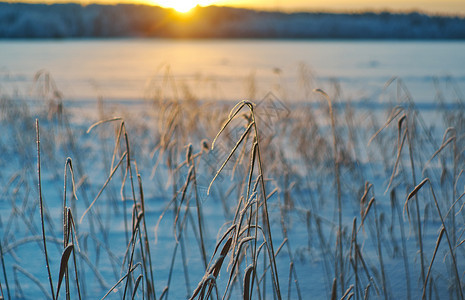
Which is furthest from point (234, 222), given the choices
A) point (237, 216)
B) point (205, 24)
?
point (205, 24)

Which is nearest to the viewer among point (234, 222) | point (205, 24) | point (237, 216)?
point (234, 222)

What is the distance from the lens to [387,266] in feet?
6.00

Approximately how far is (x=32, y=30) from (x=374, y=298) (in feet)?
112

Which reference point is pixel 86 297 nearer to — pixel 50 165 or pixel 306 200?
pixel 306 200

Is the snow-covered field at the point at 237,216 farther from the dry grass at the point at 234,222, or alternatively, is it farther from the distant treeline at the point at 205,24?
the distant treeline at the point at 205,24

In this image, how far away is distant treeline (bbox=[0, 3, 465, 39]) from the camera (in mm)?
31625

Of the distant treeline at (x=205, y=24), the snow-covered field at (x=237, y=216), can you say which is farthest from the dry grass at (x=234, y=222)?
the distant treeline at (x=205, y=24)

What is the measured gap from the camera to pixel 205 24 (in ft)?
119

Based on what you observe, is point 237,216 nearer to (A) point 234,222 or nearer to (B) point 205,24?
(A) point 234,222

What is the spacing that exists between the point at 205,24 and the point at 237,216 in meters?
36.3

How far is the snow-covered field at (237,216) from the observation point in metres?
1.13

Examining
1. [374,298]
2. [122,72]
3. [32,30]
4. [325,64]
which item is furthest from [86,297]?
[32,30]

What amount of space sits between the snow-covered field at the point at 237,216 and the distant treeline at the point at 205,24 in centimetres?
3122

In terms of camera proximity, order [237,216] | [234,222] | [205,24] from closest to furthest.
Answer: [234,222], [237,216], [205,24]
